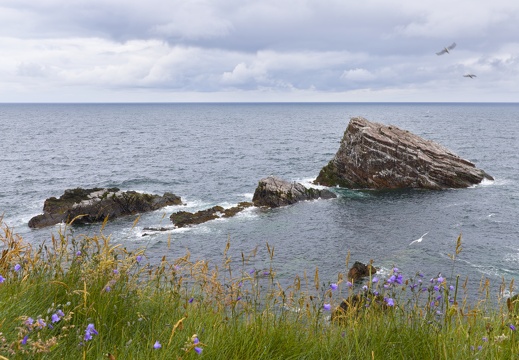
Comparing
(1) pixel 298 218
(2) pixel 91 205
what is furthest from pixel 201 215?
(2) pixel 91 205

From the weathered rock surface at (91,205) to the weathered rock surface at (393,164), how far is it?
22.8 m

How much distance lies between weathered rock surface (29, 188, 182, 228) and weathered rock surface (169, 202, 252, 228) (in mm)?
5475

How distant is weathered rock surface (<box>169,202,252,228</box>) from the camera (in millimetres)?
40000

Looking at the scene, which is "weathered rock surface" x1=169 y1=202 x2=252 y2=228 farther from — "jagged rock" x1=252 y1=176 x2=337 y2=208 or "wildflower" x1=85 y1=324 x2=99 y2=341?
"wildflower" x1=85 y1=324 x2=99 y2=341

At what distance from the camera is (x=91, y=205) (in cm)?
4188

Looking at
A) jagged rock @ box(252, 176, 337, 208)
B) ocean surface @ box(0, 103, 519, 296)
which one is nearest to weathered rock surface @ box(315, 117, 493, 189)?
ocean surface @ box(0, 103, 519, 296)

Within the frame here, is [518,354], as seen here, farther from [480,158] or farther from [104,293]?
[480,158]

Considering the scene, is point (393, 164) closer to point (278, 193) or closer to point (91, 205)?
point (278, 193)

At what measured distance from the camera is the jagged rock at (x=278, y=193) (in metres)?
45.2

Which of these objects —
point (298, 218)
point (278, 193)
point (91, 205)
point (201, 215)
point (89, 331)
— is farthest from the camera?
point (278, 193)

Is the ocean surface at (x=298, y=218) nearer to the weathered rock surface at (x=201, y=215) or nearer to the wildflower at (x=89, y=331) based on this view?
the weathered rock surface at (x=201, y=215)

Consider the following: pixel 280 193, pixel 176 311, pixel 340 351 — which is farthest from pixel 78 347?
pixel 280 193

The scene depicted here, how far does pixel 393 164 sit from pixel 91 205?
3370cm

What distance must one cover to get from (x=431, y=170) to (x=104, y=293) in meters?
51.6
